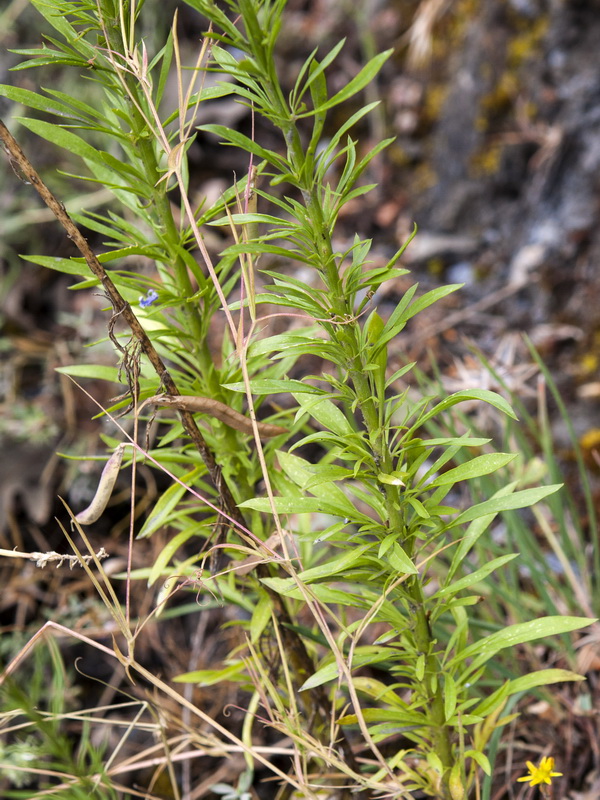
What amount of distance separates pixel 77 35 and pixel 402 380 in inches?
59.0

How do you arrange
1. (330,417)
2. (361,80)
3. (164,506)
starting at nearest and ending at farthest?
1. (361,80)
2. (330,417)
3. (164,506)

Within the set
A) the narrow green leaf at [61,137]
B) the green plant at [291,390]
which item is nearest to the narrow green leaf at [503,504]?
the green plant at [291,390]

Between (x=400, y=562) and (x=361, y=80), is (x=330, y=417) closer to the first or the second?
(x=400, y=562)

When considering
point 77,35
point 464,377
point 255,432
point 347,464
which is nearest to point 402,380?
point 464,377

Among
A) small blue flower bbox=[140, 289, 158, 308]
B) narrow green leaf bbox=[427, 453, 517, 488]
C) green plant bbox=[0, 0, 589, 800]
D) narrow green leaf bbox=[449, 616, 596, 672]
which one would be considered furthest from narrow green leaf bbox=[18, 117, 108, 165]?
narrow green leaf bbox=[449, 616, 596, 672]

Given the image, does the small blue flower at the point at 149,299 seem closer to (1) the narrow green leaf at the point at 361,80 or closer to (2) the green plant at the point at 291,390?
(2) the green plant at the point at 291,390

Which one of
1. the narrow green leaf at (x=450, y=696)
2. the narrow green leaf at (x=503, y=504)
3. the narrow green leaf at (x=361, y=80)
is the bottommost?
the narrow green leaf at (x=450, y=696)

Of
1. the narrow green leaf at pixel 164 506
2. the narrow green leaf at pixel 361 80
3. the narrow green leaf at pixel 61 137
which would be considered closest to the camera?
the narrow green leaf at pixel 361 80

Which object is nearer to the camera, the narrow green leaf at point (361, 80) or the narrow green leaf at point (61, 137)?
the narrow green leaf at point (361, 80)

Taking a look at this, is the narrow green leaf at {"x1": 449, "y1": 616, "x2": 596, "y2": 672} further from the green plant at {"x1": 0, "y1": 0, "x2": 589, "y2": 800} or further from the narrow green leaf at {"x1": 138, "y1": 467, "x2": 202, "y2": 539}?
the narrow green leaf at {"x1": 138, "y1": 467, "x2": 202, "y2": 539}

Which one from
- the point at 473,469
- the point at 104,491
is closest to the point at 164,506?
the point at 104,491

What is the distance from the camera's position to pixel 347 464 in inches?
56.4

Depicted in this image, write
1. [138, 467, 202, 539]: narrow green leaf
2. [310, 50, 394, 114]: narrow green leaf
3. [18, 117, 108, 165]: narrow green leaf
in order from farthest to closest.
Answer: [138, 467, 202, 539]: narrow green leaf
[18, 117, 108, 165]: narrow green leaf
[310, 50, 394, 114]: narrow green leaf

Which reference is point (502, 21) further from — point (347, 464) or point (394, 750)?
point (394, 750)
